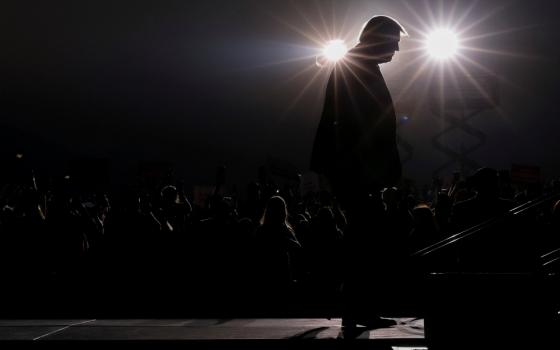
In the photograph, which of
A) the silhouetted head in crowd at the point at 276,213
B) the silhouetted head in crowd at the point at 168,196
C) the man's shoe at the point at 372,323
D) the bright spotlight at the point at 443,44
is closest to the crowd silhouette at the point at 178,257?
the silhouetted head in crowd at the point at 276,213

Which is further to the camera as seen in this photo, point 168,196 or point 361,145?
point 168,196

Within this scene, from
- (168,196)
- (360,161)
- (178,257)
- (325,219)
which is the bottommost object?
(178,257)

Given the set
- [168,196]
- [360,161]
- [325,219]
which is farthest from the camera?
[168,196]

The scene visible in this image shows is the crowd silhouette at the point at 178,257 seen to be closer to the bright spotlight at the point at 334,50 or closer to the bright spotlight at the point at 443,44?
the bright spotlight at the point at 334,50

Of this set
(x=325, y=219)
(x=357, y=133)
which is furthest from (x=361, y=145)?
(x=325, y=219)

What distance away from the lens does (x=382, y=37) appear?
13.9 feet

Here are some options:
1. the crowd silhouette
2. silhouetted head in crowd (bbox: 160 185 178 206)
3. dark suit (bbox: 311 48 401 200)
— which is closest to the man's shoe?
dark suit (bbox: 311 48 401 200)

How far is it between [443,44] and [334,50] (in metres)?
9.67

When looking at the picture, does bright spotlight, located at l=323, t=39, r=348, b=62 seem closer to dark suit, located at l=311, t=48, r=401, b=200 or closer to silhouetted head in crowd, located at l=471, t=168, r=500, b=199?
dark suit, located at l=311, t=48, r=401, b=200

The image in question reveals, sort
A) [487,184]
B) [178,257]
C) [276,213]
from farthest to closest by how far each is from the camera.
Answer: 1. [178,257]
2. [276,213]
3. [487,184]

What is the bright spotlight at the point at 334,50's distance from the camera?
4421 millimetres

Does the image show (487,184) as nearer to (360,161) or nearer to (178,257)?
(360,161)

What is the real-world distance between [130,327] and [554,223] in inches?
190

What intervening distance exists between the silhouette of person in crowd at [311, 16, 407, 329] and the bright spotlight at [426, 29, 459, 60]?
968 cm
